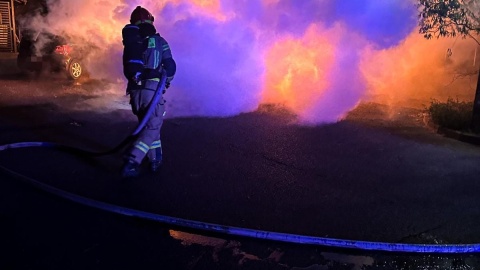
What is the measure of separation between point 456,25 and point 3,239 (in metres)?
8.12

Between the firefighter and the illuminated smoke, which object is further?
the illuminated smoke

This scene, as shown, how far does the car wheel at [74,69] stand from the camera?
14712 mm

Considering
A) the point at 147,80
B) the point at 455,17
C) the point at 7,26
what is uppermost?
the point at 7,26

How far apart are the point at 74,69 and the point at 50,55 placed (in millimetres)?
938

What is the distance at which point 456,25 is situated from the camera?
8.29 metres

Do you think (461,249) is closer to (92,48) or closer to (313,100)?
(313,100)

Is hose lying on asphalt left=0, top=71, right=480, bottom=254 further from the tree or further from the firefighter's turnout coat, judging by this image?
the tree

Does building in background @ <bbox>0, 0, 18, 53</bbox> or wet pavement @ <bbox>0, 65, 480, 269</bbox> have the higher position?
building in background @ <bbox>0, 0, 18, 53</bbox>

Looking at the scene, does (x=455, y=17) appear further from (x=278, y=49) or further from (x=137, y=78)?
(x=137, y=78)

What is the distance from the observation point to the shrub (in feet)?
28.4

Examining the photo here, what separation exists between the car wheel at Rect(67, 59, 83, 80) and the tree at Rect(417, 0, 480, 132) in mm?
10957

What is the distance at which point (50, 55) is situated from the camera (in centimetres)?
1487

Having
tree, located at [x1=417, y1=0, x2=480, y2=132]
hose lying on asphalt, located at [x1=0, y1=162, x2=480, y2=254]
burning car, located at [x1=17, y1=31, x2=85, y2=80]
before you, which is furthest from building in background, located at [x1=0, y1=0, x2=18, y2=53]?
hose lying on asphalt, located at [x1=0, y1=162, x2=480, y2=254]

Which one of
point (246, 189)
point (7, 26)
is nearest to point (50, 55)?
point (7, 26)
